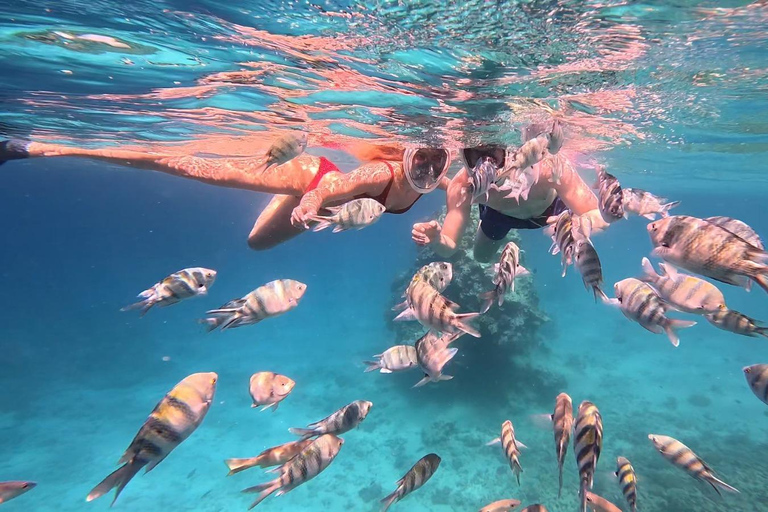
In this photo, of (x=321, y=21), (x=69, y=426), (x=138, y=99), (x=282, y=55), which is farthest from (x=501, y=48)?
(x=69, y=426)

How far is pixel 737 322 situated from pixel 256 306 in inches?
183

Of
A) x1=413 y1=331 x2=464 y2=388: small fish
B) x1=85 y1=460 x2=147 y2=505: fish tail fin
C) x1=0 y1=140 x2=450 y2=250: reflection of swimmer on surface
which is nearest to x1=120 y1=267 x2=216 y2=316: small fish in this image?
x1=0 y1=140 x2=450 y2=250: reflection of swimmer on surface

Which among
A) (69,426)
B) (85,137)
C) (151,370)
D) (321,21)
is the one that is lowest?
(151,370)

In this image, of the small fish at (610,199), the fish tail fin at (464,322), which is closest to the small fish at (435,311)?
the fish tail fin at (464,322)

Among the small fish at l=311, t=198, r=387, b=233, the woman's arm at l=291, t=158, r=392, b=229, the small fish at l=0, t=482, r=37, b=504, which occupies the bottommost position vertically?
the small fish at l=0, t=482, r=37, b=504

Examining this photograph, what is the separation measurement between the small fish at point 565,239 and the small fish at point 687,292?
0.66m

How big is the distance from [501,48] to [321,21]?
10.7 ft

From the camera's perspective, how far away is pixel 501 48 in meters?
7.28

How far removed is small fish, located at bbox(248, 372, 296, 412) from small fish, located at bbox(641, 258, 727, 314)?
3959 millimetres

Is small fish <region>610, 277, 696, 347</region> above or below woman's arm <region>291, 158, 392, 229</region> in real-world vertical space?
above

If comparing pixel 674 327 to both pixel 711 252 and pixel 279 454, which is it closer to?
pixel 711 252

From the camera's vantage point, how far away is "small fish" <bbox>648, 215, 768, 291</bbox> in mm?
2701

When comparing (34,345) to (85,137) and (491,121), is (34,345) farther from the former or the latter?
(491,121)

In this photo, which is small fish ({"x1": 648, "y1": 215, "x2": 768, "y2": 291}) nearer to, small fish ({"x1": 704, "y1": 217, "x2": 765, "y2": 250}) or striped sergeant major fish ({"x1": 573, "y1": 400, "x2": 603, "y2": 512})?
small fish ({"x1": 704, "y1": 217, "x2": 765, "y2": 250})
